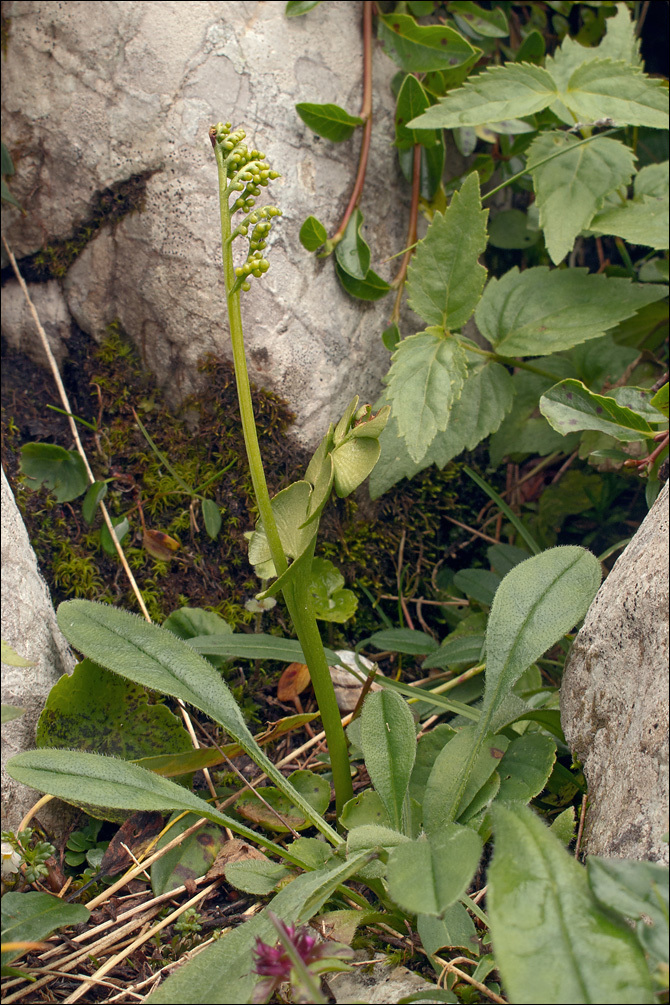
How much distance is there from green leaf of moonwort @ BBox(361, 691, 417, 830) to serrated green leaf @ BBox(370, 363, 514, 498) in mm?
588

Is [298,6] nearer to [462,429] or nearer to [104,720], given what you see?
[462,429]

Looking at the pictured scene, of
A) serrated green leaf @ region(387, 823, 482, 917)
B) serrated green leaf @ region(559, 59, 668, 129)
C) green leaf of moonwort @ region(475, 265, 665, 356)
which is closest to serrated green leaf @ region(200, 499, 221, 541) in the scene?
green leaf of moonwort @ region(475, 265, 665, 356)

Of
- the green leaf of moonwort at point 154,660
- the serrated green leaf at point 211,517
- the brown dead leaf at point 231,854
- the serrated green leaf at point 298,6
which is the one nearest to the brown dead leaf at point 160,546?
the serrated green leaf at point 211,517

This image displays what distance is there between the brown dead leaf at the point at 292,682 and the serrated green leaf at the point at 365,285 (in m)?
1.00

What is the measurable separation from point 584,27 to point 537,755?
241cm

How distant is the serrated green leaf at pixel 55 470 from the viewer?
1896mm

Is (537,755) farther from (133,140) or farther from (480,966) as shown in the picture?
(133,140)

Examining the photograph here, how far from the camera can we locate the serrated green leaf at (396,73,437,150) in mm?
1938

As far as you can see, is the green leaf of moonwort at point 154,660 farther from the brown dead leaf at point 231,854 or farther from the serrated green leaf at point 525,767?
the serrated green leaf at point 525,767

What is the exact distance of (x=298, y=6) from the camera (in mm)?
1977

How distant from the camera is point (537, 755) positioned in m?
1.31

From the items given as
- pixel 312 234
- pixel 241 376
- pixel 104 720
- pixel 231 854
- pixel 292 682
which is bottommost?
pixel 231 854

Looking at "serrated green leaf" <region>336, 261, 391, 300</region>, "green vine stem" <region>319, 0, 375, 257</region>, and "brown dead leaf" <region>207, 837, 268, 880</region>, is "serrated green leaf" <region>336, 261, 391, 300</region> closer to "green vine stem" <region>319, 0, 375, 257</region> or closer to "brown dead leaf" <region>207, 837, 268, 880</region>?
"green vine stem" <region>319, 0, 375, 257</region>

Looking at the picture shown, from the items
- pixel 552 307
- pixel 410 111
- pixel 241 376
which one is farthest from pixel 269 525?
pixel 410 111
